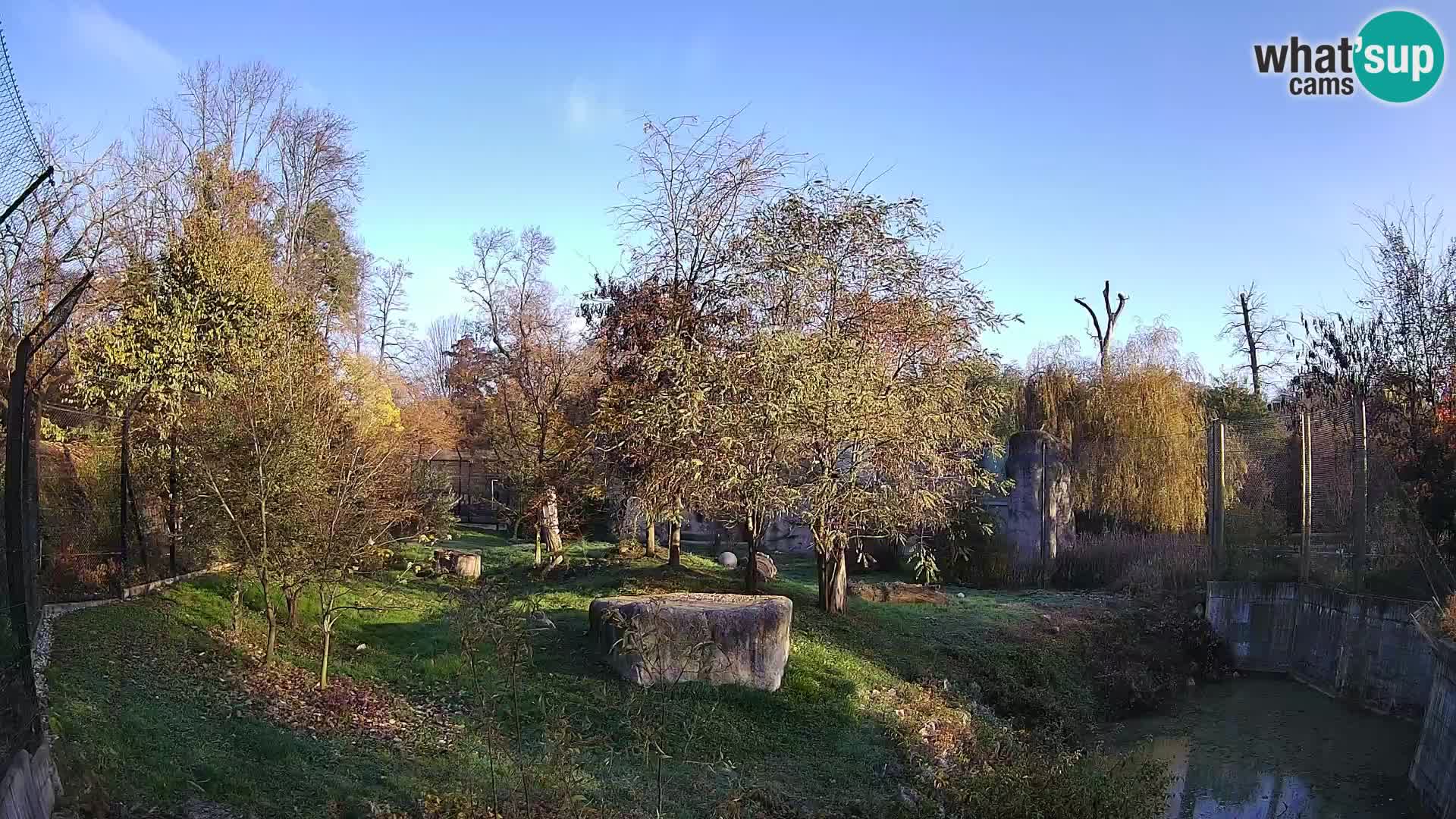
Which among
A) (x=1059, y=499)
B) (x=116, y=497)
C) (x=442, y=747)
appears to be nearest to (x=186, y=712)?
(x=442, y=747)

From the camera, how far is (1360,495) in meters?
12.4

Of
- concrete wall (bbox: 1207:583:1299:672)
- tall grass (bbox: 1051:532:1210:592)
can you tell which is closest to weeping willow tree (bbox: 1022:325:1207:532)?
tall grass (bbox: 1051:532:1210:592)

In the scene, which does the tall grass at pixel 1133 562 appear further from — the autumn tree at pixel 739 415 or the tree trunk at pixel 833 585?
the autumn tree at pixel 739 415

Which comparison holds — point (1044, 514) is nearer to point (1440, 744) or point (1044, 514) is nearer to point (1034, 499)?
point (1034, 499)

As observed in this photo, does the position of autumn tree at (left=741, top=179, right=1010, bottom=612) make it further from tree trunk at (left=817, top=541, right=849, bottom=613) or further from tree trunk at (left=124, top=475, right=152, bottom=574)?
tree trunk at (left=124, top=475, right=152, bottom=574)

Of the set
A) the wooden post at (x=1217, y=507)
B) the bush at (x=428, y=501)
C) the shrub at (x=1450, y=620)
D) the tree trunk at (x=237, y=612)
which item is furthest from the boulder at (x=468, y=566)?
the shrub at (x=1450, y=620)

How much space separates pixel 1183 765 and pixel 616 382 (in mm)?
7926

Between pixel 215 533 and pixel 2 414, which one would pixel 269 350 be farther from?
pixel 2 414

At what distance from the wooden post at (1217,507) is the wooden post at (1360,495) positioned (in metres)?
2.48

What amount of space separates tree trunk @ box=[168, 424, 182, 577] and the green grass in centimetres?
49

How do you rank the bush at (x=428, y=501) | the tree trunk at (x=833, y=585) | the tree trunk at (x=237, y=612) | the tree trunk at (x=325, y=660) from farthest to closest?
the bush at (x=428, y=501) < the tree trunk at (x=833, y=585) < the tree trunk at (x=237, y=612) < the tree trunk at (x=325, y=660)

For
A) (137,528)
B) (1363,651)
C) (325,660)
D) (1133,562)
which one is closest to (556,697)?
(325,660)

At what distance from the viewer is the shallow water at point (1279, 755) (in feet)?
30.8

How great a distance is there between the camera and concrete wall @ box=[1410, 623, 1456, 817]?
8.15m
